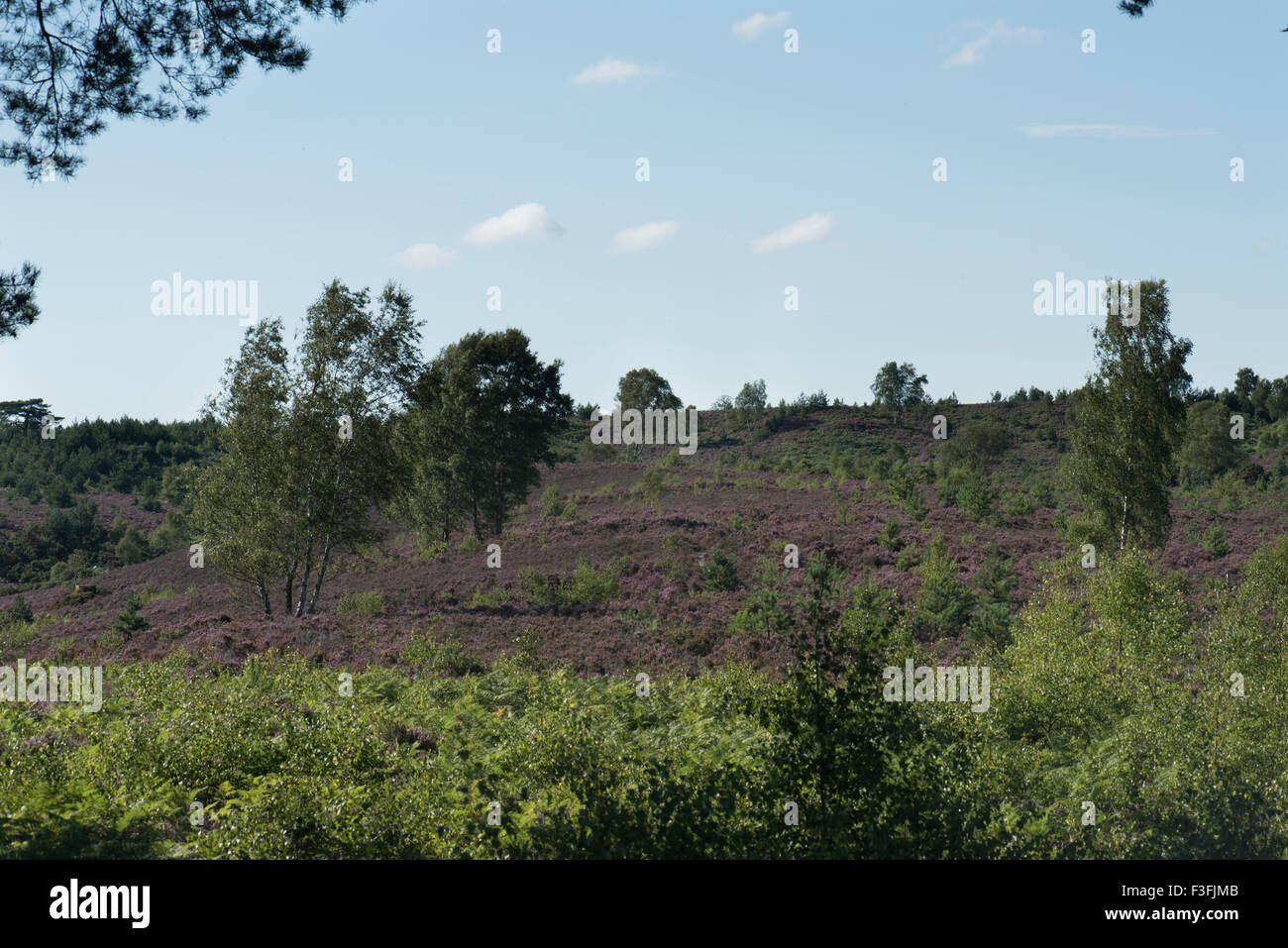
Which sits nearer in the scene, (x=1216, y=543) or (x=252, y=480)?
(x=252, y=480)

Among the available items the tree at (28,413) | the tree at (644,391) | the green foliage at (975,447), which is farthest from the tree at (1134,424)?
the tree at (28,413)

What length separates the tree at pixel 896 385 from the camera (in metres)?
93.8

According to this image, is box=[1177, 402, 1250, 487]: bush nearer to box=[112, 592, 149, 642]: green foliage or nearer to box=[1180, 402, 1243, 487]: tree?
box=[1180, 402, 1243, 487]: tree

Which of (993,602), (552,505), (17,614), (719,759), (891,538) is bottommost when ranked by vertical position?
(17,614)

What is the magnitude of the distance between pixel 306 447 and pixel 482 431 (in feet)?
47.0

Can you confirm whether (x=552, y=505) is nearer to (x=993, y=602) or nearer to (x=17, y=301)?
(x=993, y=602)

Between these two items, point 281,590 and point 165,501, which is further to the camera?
point 165,501

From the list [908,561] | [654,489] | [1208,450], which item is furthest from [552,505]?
[1208,450]

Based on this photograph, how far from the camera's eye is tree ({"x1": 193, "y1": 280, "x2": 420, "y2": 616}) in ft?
95.7

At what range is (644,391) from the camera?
8200 centimetres
